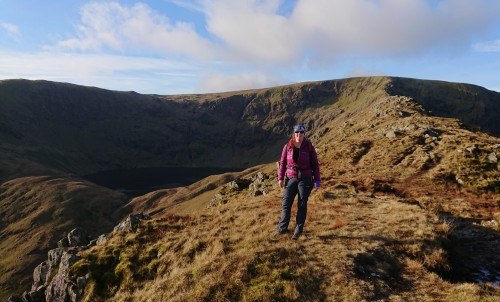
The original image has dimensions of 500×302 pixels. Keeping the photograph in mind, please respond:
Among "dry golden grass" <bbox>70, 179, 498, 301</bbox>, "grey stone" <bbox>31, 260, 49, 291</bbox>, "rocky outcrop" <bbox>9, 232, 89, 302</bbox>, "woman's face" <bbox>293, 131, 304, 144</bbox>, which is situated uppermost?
"woman's face" <bbox>293, 131, 304, 144</bbox>

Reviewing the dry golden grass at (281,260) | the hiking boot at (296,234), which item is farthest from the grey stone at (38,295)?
the hiking boot at (296,234)

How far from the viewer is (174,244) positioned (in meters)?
17.1

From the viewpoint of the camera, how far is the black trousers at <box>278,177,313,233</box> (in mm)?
15688

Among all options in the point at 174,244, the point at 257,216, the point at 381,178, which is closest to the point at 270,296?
the point at 174,244

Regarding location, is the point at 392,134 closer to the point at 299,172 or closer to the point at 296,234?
the point at 299,172

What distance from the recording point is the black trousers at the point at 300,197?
1569cm

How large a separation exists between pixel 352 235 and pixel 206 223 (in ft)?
26.6

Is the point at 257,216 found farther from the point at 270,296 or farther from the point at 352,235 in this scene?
the point at 270,296

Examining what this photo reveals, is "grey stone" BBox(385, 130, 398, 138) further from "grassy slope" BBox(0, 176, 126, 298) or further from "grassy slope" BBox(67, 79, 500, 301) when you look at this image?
"grassy slope" BBox(0, 176, 126, 298)

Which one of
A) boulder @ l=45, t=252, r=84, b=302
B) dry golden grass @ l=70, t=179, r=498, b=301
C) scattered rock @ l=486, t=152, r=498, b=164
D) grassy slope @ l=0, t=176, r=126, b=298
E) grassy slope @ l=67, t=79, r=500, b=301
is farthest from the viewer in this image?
grassy slope @ l=0, t=176, r=126, b=298

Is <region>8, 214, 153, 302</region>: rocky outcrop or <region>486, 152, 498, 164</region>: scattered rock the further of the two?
<region>486, 152, 498, 164</region>: scattered rock

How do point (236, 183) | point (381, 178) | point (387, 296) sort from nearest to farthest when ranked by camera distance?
point (387, 296)
point (381, 178)
point (236, 183)

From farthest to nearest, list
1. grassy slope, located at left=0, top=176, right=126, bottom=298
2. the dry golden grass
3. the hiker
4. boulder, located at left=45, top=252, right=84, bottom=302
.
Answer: grassy slope, located at left=0, top=176, right=126, bottom=298 → boulder, located at left=45, top=252, right=84, bottom=302 → the hiker → the dry golden grass

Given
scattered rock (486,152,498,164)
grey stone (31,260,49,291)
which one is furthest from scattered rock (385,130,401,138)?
grey stone (31,260,49,291)
